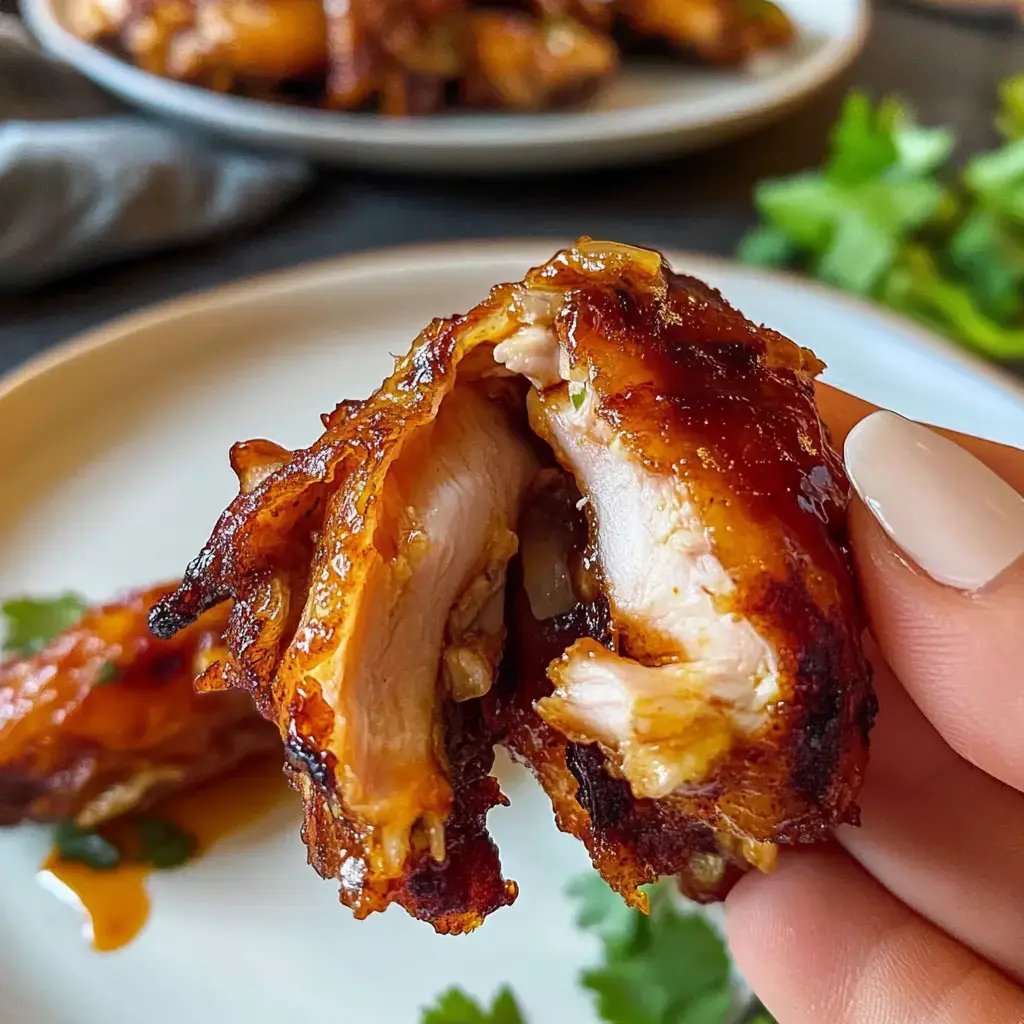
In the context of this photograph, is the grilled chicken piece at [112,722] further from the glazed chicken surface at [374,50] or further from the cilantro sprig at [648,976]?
the glazed chicken surface at [374,50]

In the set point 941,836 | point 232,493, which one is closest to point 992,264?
point 941,836

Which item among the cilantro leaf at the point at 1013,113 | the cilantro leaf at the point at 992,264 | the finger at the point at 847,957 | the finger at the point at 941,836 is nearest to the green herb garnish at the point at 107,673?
the finger at the point at 847,957

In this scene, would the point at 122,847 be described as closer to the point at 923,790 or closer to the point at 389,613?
the point at 389,613

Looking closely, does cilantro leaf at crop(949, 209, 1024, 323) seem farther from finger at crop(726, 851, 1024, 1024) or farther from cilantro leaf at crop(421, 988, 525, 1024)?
cilantro leaf at crop(421, 988, 525, 1024)

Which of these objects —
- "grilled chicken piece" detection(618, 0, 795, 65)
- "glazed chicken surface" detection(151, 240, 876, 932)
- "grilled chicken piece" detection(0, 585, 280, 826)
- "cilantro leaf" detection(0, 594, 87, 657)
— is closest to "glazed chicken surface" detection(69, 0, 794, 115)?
"grilled chicken piece" detection(618, 0, 795, 65)

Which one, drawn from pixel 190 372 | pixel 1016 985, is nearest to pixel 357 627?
pixel 1016 985

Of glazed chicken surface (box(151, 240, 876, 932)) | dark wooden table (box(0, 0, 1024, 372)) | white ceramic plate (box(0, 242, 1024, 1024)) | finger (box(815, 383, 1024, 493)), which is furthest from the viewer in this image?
dark wooden table (box(0, 0, 1024, 372))

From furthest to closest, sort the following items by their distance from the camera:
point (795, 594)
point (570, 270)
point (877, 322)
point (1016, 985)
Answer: point (877, 322), point (1016, 985), point (570, 270), point (795, 594)

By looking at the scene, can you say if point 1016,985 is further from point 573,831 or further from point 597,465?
point 597,465
